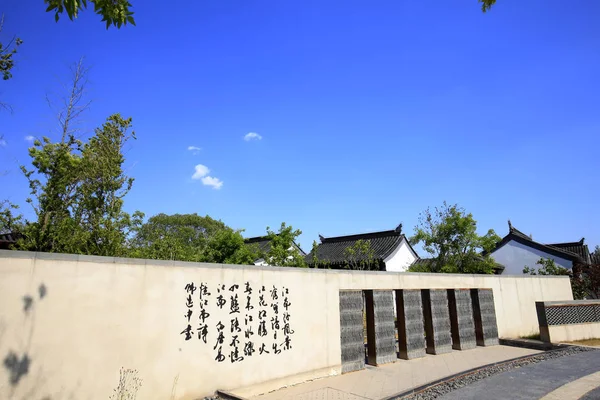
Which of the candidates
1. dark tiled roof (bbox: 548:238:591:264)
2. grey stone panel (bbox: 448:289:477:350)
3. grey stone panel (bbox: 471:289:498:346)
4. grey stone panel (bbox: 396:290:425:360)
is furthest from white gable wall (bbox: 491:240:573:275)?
grey stone panel (bbox: 396:290:425:360)

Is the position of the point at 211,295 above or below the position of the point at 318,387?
above

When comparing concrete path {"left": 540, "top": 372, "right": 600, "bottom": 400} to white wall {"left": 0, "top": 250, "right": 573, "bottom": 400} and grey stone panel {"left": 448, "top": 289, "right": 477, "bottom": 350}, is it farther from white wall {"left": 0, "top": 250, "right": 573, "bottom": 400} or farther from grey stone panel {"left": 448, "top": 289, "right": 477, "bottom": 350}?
white wall {"left": 0, "top": 250, "right": 573, "bottom": 400}

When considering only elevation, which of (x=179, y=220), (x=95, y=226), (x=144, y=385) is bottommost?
(x=144, y=385)

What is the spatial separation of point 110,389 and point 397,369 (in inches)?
233

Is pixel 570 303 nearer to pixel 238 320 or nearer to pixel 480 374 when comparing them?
pixel 480 374

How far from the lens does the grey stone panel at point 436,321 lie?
32.4 ft

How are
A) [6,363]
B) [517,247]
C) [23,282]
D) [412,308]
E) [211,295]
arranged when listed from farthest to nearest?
[517,247], [412,308], [211,295], [23,282], [6,363]

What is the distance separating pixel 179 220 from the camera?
111 ft

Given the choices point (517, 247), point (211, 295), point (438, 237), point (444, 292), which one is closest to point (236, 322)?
point (211, 295)

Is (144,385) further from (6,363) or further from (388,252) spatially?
(388,252)

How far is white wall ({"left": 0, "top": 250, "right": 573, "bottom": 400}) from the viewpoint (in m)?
4.34

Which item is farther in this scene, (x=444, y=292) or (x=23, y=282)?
(x=444, y=292)

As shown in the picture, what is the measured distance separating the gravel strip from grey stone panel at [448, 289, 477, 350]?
1708mm

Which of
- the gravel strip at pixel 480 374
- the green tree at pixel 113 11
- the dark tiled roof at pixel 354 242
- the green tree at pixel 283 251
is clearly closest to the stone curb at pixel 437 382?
the gravel strip at pixel 480 374
